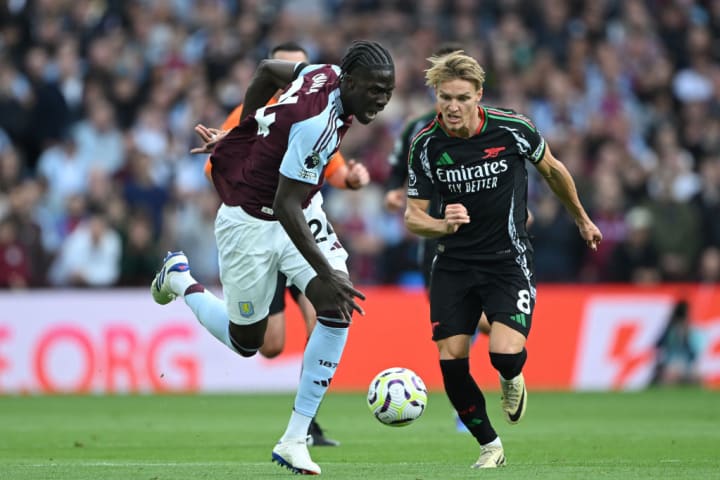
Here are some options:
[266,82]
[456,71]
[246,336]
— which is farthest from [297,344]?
[456,71]

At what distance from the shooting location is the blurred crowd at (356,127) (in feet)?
58.2

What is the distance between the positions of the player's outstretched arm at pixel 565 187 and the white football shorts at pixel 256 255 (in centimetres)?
140

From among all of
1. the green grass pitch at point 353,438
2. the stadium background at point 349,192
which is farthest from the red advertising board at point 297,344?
the green grass pitch at point 353,438

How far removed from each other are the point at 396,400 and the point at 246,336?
114 centimetres

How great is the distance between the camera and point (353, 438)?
1099 centimetres

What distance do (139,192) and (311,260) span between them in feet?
35.6

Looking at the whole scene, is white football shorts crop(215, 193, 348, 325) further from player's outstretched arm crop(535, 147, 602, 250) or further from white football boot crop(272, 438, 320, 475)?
player's outstretched arm crop(535, 147, 602, 250)

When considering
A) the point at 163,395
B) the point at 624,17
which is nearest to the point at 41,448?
the point at 163,395

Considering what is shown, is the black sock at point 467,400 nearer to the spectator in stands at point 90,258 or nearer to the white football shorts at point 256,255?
the white football shorts at point 256,255

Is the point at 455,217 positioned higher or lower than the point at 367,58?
lower

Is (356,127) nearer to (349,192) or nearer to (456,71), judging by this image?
(349,192)

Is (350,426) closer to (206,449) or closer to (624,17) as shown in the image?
(206,449)

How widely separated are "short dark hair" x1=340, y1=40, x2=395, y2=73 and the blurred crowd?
9835 mm

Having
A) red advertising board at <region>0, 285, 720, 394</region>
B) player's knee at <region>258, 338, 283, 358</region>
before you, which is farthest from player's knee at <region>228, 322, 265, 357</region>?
red advertising board at <region>0, 285, 720, 394</region>
